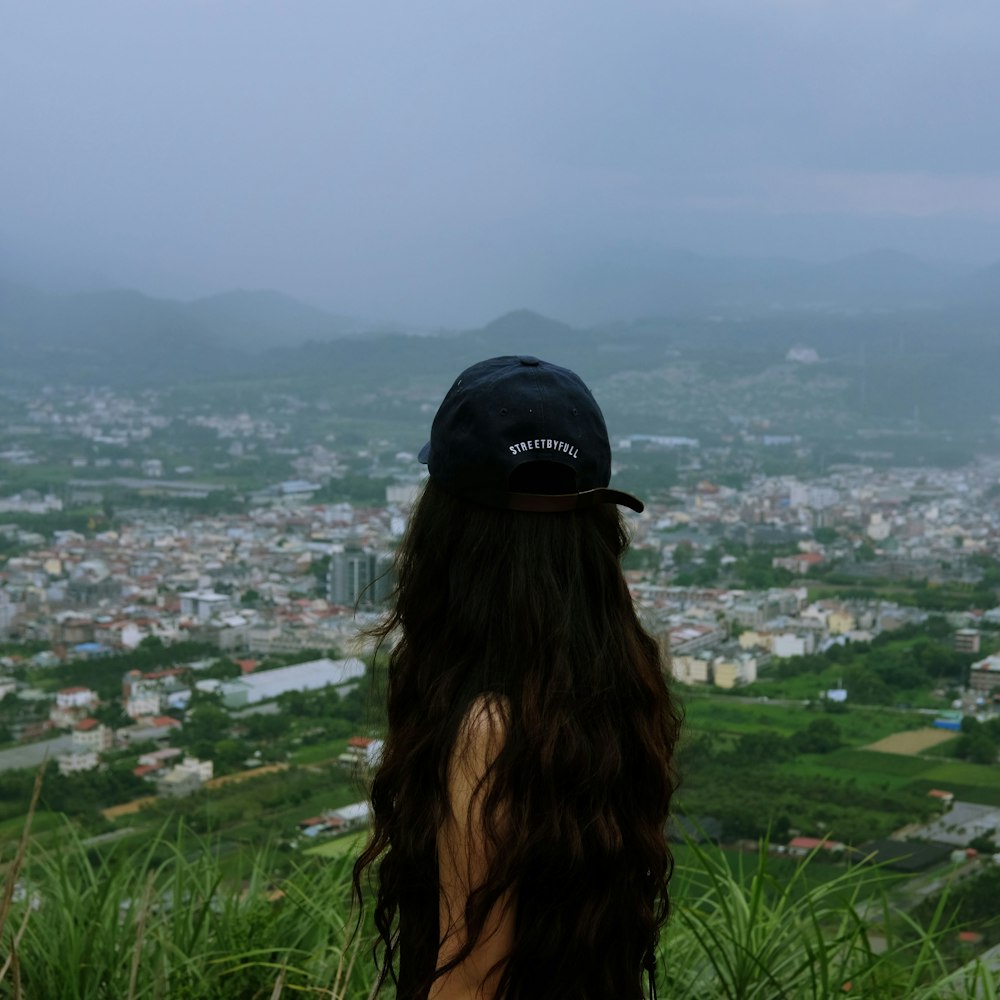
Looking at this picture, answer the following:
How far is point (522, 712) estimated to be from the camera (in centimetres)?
117

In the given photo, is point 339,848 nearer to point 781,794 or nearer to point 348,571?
point 781,794

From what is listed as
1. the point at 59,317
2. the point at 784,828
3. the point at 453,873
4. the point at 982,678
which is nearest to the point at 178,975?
the point at 453,873

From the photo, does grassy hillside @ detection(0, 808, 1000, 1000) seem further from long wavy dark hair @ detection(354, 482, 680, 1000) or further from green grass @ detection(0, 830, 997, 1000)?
long wavy dark hair @ detection(354, 482, 680, 1000)

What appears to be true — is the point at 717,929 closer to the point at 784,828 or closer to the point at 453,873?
the point at 453,873

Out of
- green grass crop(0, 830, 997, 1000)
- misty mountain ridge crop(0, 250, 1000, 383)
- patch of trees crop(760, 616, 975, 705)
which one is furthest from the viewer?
misty mountain ridge crop(0, 250, 1000, 383)

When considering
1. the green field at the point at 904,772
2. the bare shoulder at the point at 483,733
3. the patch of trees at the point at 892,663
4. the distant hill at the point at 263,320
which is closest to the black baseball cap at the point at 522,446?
the bare shoulder at the point at 483,733

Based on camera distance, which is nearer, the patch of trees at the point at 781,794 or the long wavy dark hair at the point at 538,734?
the long wavy dark hair at the point at 538,734

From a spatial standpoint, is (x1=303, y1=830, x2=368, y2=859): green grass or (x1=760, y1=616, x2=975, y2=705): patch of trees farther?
(x1=760, y1=616, x2=975, y2=705): patch of trees

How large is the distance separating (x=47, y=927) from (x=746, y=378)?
11028 mm

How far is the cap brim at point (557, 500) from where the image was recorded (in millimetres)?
1216

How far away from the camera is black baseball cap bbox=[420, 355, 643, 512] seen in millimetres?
1210

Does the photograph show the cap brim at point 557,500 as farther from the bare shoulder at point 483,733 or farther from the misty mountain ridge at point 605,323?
the misty mountain ridge at point 605,323

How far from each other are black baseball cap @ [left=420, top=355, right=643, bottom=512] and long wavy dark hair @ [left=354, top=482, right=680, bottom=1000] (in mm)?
23

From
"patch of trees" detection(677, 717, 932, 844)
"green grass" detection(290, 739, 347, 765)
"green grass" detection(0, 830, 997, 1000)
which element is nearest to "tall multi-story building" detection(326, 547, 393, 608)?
"green grass" detection(290, 739, 347, 765)
